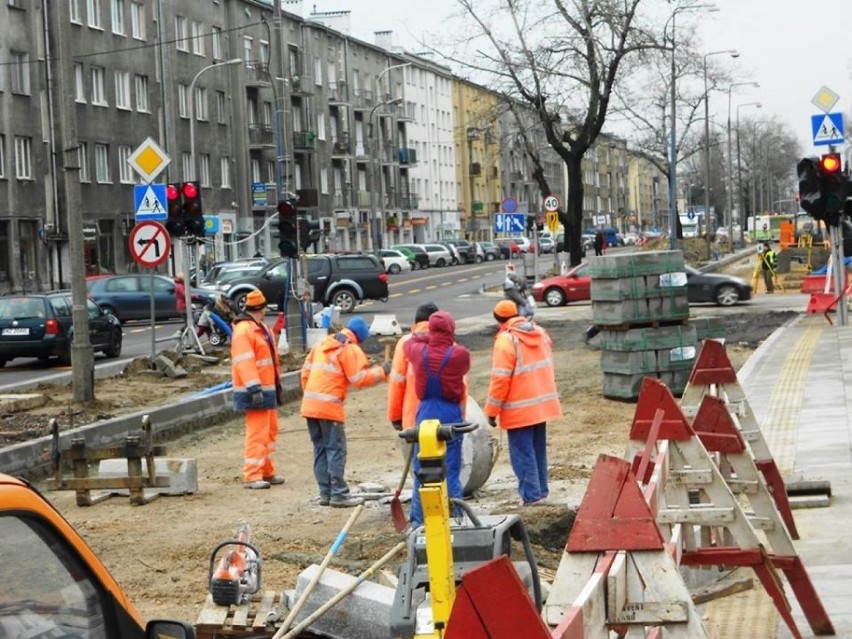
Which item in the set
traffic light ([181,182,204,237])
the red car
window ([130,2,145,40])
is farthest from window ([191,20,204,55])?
traffic light ([181,182,204,237])

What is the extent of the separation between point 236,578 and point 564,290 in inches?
1521

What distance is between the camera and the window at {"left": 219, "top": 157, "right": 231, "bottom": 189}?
71.3 metres

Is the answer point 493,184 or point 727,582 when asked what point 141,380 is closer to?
point 727,582

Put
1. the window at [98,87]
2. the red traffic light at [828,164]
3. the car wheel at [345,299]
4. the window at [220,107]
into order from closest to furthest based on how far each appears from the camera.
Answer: the red traffic light at [828,164] → the car wheel at [345,299] → the window at [98,87] → the window at [220,107]

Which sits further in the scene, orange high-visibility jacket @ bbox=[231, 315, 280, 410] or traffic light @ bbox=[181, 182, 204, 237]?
traffic light @ bbox=[181, 182, 204, 237]

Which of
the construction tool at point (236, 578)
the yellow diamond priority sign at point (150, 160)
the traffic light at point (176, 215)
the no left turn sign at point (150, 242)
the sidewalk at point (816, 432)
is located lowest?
the sidewalk at point (816, 432)

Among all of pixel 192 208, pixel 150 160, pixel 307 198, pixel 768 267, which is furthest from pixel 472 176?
pixel 150 160

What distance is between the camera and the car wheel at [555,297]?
45.6 m

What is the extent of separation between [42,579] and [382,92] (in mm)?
99229

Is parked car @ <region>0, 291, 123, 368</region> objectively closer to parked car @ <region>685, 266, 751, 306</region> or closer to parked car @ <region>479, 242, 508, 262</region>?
parked car @ <region>685, 266, 751, 306</region>

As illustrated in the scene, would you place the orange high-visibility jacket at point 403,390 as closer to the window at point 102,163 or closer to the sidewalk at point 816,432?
the sidewalk at point 816,432

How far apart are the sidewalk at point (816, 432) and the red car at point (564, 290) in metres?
19.0

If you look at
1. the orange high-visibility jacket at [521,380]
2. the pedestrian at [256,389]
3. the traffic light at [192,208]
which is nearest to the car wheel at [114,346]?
the traffic light at [192,208]

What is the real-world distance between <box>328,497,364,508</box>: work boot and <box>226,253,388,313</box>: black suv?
3180 centimetres
